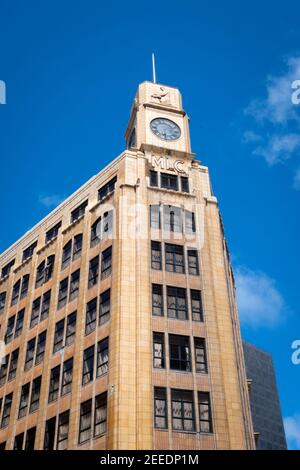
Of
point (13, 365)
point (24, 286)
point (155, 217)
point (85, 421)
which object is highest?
point (24, 286)

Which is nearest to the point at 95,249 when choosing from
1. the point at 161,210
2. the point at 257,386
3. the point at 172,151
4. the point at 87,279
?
the point at 87,279

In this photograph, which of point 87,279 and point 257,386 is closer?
point 87,279

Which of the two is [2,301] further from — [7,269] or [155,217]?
[155,217]

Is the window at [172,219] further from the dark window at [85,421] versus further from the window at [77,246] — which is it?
the dark window at [85,421]

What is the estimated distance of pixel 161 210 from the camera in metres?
41.9

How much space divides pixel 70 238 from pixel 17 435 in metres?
16.3

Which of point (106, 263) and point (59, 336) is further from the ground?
point (106, 263)

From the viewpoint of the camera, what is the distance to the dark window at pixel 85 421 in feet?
112

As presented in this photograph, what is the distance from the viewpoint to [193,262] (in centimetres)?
4000

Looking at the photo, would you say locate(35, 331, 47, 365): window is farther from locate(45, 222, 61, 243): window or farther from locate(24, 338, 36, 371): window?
locate(45, 222, 61, 243): window

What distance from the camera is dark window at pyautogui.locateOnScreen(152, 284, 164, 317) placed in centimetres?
3678

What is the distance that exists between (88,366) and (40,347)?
803 centimetres

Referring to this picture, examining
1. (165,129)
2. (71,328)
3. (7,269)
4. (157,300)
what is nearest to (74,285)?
(71,328)
